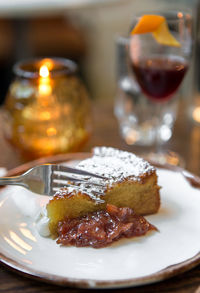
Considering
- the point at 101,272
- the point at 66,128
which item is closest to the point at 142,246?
the point at 101,272

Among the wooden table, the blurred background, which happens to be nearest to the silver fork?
the wooden table

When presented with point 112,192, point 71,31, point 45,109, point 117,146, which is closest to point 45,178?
point 112,192

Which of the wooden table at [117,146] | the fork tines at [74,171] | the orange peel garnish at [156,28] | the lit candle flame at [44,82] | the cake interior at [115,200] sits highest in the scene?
the orange peel garnish at [156,28]

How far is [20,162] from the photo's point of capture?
1562 millimetres

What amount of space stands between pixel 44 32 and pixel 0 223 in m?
3.28

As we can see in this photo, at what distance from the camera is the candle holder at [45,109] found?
1452 mm

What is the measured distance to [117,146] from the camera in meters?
1.69

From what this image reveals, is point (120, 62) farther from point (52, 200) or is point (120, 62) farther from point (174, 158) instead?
point (52, 200)

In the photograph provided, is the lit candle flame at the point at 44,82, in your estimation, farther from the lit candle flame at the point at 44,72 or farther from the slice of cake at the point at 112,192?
the slice of cake at the point at 112,192

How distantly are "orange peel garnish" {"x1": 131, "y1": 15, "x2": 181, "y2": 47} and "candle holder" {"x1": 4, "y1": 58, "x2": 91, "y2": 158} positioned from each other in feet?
0.93

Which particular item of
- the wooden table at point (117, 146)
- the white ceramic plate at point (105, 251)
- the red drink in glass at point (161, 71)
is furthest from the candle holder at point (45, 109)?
the white ceramic plate at point (105, 251)

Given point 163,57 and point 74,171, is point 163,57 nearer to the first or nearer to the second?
point 163,57

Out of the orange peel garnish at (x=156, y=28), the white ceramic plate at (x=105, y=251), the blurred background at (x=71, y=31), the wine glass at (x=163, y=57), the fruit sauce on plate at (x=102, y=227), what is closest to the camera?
the white ceramic plate at (x=105, y=251)

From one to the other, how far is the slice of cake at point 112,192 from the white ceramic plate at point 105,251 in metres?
0.05
